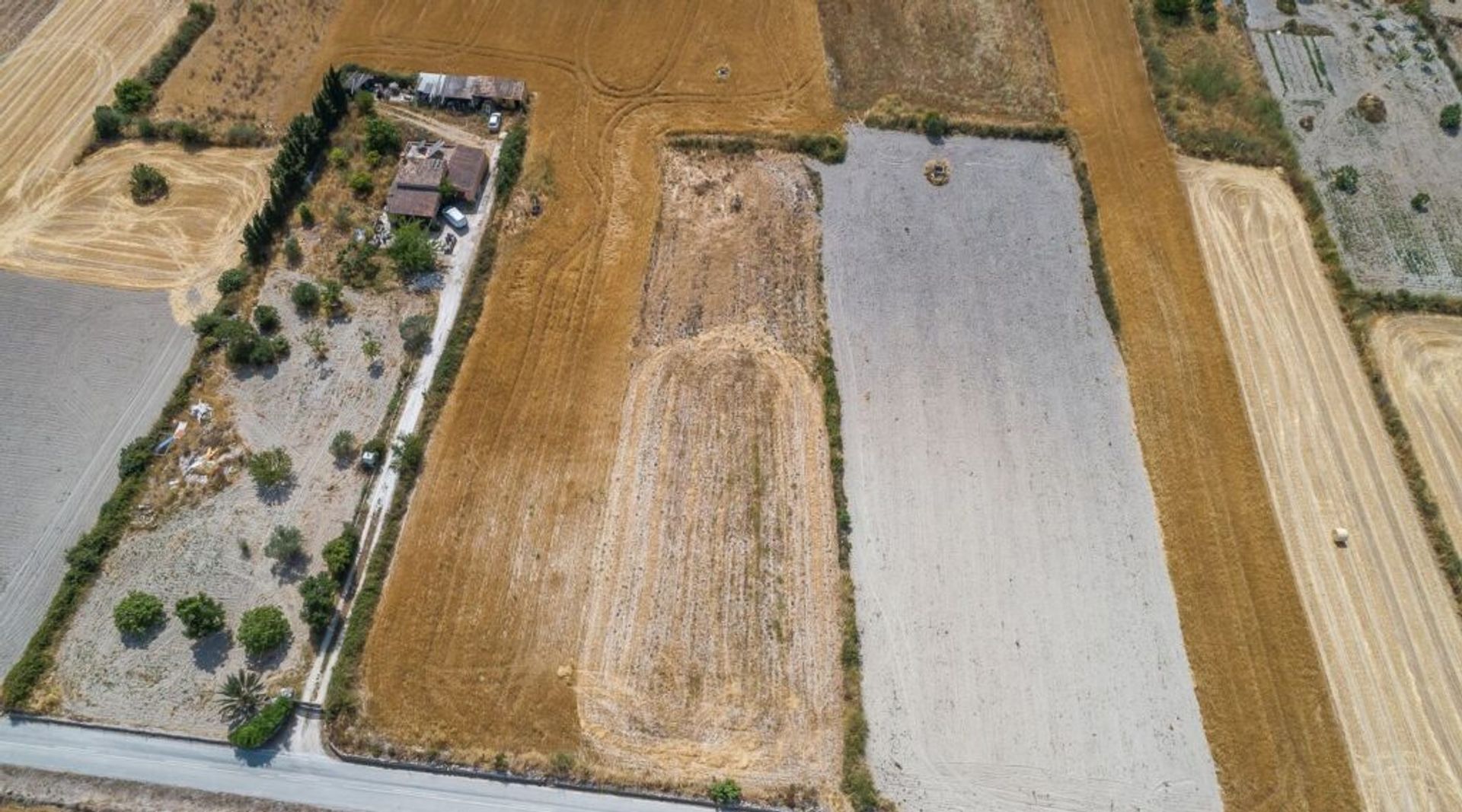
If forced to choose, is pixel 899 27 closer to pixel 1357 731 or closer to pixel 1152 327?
pixel 1152 327

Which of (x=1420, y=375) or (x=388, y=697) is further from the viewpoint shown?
(x=1420, y=375)

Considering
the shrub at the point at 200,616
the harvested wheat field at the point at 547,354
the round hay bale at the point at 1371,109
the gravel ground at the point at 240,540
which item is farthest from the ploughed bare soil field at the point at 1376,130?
the shrub at the point at 200,616

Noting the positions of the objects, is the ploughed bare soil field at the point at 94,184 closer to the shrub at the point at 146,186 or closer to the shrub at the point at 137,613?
the shrub at the point at 146,186

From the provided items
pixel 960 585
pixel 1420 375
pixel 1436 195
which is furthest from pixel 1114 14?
pixel 960 585

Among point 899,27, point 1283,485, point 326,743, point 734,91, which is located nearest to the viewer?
point 326,743

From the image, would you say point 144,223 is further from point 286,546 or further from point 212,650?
point 212,650

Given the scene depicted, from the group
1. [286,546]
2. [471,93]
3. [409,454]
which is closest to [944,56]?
[471,93]

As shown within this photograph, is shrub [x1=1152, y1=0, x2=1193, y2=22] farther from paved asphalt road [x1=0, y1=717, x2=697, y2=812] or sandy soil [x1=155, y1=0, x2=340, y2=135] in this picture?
paved asphalt road [x1=0, y1=717, x2=697, y2=812]
